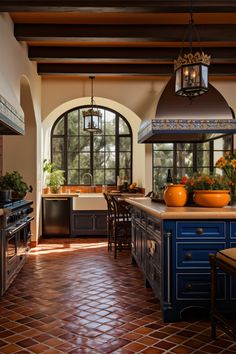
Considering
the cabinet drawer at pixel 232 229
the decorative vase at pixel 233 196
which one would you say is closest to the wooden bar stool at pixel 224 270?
the cabinet drawer at pixel 232 229

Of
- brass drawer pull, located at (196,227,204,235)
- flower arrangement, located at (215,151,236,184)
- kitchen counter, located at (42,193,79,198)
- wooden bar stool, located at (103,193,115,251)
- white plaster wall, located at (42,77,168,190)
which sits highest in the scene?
white plaster wall, located at (42,77,168,190)

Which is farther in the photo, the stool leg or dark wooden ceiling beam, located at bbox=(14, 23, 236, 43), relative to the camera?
dark wooden ceiling beam, located at bbox=(14, 23, 236, 43)

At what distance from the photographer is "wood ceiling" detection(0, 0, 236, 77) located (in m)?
4.43

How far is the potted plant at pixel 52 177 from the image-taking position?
8.57 metres

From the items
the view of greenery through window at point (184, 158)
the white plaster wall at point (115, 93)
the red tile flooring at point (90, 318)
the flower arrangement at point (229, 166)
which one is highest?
the white plaster wall at point (115, 93)

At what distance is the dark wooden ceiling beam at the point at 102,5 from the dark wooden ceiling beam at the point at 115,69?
2720 mm

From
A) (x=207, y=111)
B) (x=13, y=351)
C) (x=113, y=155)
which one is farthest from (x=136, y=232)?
(x=113, y=155)

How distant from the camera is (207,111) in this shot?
5.17 m

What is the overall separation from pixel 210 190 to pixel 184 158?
509cm

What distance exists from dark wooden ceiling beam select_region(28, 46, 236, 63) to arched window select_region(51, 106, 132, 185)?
9.24ft

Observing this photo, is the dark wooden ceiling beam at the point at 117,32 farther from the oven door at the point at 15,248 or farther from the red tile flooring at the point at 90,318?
the red tile flooring at the point at 90,318

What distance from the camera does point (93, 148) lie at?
932 centimetres

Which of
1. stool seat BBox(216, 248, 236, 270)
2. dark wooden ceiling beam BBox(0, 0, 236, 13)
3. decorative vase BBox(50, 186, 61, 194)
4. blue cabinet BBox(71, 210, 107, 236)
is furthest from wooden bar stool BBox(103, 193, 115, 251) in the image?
stool seat BBox(216, 248, 236, 270)

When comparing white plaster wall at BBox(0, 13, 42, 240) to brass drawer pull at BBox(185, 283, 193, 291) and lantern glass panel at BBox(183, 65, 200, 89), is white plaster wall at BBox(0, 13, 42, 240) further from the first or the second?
brass drawer pull at BBox(185, 283, 193, 291)
